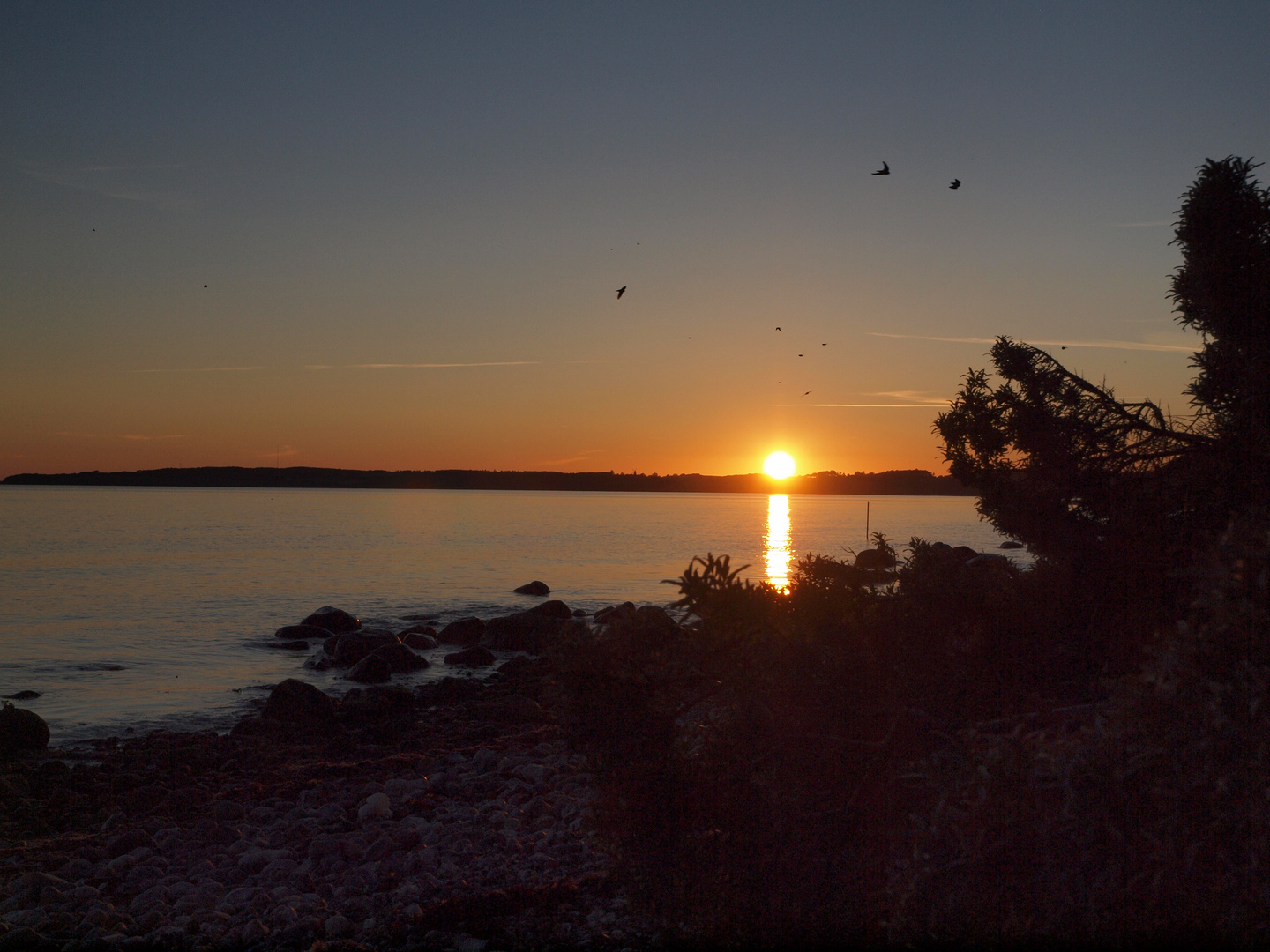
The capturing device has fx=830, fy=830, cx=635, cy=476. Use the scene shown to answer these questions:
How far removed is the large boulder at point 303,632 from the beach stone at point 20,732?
10.9 meters

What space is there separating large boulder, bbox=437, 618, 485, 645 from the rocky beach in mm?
8114

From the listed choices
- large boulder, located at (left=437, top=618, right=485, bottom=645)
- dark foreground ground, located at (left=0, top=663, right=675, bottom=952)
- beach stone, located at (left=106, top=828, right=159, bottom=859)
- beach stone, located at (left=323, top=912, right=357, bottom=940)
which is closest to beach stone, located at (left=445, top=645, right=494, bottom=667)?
large boulder, located at (left=437, top=618, right=485, bottom=645)

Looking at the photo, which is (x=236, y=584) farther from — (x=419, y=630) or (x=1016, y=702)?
(x=1016, y=702)

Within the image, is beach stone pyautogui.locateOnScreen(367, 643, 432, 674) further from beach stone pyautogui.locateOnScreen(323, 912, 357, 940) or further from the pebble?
beach stone pyautogui.locateOnScreen(323, 912, 357, 940)

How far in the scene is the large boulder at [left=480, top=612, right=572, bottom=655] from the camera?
23.5 m

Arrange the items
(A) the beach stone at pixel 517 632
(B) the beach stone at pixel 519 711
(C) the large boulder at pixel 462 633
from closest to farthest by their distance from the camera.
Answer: (B) the beach stone at pixel 519 711 → (A) the beach stone at pixel 517 632 → (C) the large boulder at pixel 462 633

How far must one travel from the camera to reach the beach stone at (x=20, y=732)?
510 inches

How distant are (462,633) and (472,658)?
141 inches

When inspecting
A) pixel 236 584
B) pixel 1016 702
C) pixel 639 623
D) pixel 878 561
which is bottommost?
pixel 236 584

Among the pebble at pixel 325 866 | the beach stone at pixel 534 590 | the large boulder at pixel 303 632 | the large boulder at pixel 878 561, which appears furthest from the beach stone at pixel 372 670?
the beach stone at pixel 534 590

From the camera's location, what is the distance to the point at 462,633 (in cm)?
2452

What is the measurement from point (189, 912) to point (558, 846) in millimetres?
3412

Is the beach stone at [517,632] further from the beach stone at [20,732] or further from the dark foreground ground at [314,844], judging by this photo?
the beach stone at [20,732]

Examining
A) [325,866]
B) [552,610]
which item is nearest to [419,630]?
[552,610]
